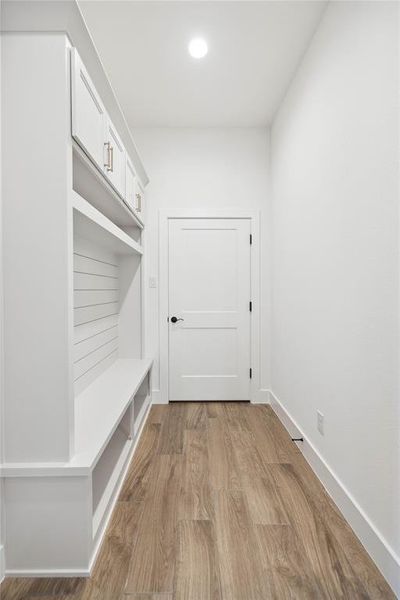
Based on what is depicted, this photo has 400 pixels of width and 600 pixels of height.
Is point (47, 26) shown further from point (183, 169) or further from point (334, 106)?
point (183, 169)

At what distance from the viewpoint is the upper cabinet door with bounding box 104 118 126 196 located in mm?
1828

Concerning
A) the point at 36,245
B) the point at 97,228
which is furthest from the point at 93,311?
the point at 36,245

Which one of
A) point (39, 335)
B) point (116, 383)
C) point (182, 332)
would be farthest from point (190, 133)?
point (39, 335)

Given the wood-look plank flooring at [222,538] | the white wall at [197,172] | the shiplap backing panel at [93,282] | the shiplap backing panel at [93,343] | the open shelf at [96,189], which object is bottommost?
the wood-look plank flooring at [222,538]

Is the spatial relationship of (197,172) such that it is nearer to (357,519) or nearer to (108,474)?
→ (108,474)

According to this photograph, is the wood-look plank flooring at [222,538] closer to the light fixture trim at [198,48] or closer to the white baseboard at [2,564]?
the white baseboard at [2,564]

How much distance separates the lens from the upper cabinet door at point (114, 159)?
1.83 metres

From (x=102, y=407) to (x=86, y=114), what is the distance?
152 cm

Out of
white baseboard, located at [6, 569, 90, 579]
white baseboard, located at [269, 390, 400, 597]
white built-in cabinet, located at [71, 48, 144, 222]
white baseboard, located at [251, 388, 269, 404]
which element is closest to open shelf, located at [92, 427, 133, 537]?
white baseboard, located at [6, 569, 90, 579]

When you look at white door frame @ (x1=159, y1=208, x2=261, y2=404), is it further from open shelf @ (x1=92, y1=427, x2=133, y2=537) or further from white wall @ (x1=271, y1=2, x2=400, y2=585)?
open shelf @ (x1=92, y1=427, x2=133, y2=537)

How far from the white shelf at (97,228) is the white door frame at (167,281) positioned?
42cm

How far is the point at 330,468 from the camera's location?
6.09 ft

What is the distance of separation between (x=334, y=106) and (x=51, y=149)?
1.49m

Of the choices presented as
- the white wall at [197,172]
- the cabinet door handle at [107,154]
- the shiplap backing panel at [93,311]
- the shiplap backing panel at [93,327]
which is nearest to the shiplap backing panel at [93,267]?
the shiplap backing panel at [93,311]
